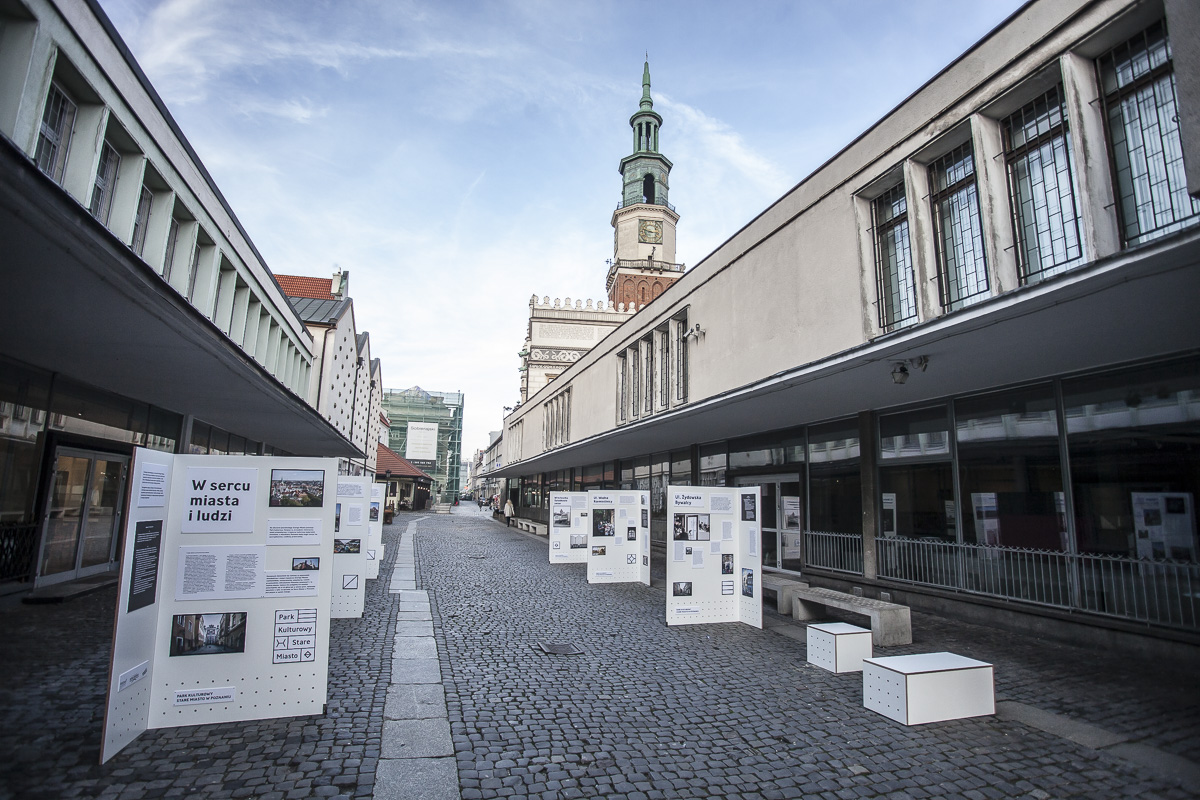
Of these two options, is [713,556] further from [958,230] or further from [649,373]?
[649,373]

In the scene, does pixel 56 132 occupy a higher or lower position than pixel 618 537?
higher

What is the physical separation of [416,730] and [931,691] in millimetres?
4290

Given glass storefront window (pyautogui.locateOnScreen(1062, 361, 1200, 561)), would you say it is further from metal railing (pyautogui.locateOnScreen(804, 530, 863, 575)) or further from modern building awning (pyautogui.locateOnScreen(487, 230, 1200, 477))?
metal railing (pyautogui.locateOnScreen(804, 530, 863, 575))

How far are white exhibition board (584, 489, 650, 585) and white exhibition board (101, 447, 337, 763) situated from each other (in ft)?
29.0

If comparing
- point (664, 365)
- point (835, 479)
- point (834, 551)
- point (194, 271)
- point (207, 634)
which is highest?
point (194, 271)

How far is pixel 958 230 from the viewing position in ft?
28.6

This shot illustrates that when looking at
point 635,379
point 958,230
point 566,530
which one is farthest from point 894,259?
point 635,379

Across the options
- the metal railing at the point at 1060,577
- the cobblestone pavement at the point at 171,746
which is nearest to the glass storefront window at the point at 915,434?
the metal railing at the point at 1060,577

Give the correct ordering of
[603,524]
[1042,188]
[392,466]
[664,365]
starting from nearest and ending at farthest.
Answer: [1042,188]
[603,524]
[664,365]
[392,466]

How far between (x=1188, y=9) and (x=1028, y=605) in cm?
710

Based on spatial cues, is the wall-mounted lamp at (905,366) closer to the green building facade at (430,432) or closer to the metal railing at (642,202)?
the metal railing at (642,202)

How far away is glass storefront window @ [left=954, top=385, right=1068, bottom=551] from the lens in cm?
845

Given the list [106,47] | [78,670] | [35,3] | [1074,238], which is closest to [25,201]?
[78,670]

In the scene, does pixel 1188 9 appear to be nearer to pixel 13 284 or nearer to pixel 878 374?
pixel 878 374
